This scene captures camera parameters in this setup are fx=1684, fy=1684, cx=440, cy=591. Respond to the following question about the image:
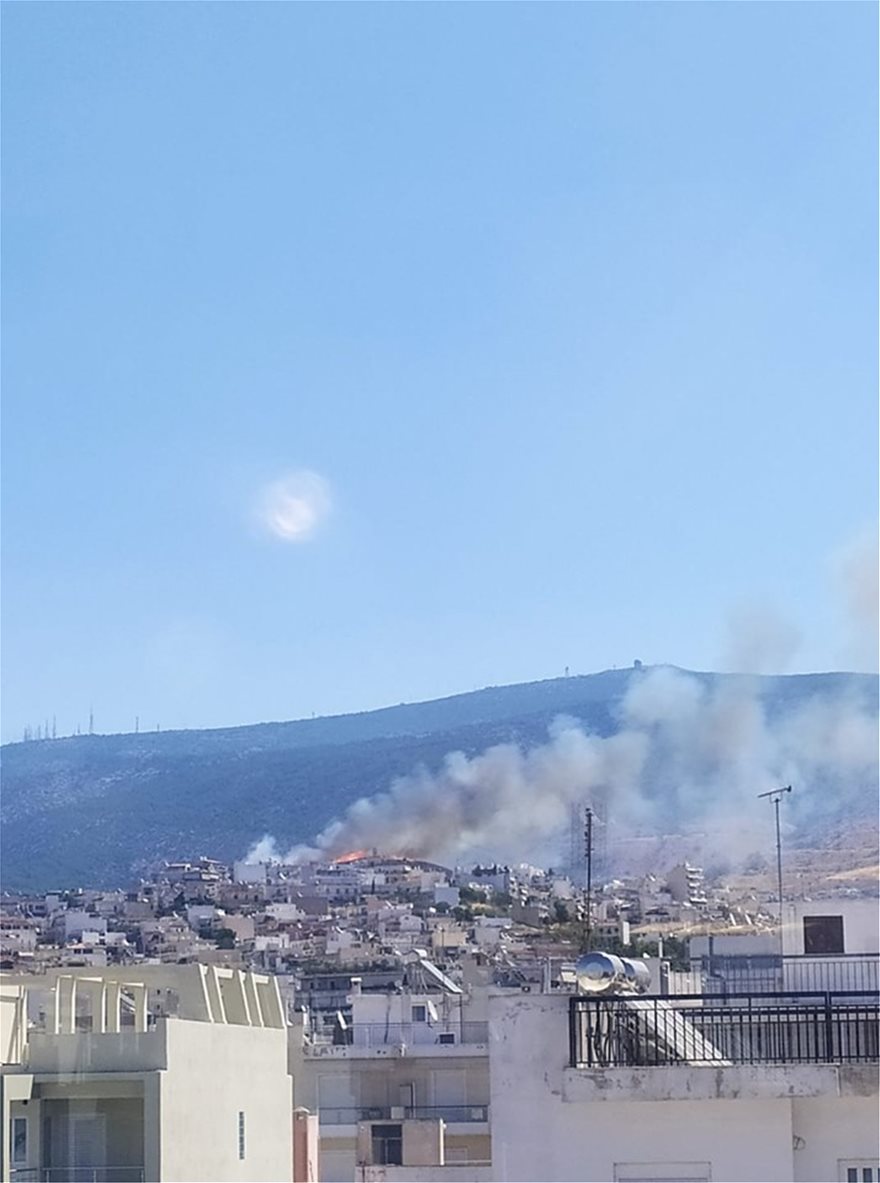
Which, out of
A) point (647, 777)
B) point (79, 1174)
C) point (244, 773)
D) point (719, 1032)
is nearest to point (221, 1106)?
point (79, 1174)

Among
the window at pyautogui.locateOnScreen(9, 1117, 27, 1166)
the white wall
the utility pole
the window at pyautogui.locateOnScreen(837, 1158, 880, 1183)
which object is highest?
the utility pole

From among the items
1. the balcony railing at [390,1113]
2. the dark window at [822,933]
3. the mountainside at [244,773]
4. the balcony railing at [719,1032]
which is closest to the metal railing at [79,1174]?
the dark window at [822,933]

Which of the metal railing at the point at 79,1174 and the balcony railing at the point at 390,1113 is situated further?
the balcony railing at the point at 390,1113

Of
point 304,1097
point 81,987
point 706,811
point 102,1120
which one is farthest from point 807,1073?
point 706,811

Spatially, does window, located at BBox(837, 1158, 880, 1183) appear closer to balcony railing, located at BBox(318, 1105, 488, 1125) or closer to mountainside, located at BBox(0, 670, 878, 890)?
balcony railing, located at BBox(318, 1105, 488, 1125)

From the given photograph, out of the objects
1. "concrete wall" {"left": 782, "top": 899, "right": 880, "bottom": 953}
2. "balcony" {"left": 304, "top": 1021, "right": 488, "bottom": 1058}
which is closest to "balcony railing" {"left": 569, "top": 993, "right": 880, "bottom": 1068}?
"concrete wall" {"left": 782, "top": 899, "right": 880, "bottom": 953}

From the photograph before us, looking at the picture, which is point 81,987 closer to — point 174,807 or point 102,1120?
point 102,1120

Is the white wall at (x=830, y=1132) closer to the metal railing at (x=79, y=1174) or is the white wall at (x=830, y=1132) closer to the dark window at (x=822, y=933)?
the metal railing at (x=79, y=1174)
